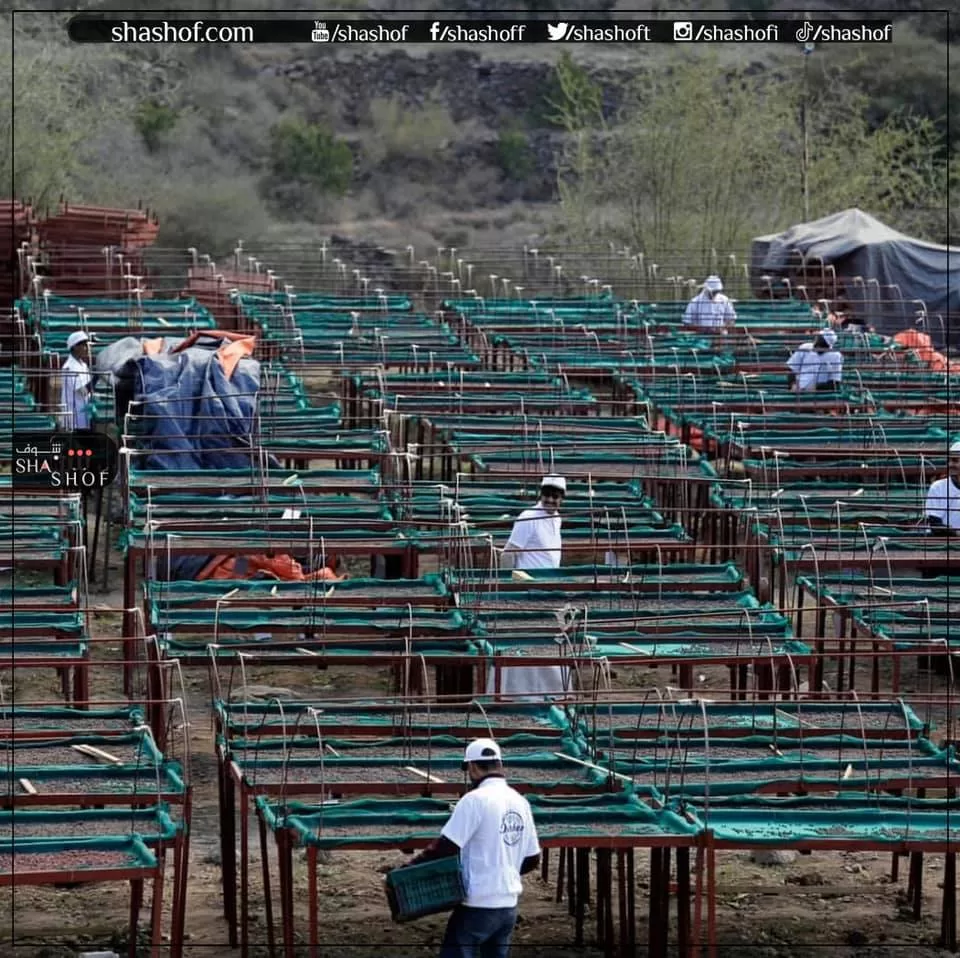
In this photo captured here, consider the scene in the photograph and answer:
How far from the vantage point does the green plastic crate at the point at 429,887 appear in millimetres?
9781

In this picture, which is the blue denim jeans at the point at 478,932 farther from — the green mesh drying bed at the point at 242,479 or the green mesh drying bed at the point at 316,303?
the green mesh drying bed at the point at 316,303

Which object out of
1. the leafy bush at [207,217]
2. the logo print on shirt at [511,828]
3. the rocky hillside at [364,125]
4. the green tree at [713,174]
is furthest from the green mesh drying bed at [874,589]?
the rocky hillside at [364,125]

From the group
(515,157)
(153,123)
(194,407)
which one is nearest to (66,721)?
(194,407)

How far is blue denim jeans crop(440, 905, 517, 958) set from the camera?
9.86 metres

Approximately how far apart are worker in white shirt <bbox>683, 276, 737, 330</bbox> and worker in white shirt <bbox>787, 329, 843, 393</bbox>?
4.01 meters

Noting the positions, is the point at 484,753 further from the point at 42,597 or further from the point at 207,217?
the point at 207,217

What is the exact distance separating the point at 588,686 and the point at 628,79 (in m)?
63.8

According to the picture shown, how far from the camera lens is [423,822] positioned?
10594mm

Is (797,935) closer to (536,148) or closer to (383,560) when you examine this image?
(383,560)

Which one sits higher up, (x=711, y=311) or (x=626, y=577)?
(x=711, y=311)

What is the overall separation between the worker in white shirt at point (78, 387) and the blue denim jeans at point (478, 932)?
39.2ft

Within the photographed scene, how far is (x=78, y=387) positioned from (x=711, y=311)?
410 inches

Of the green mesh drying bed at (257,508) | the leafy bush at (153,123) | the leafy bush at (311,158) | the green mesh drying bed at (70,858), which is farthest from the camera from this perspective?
the leafy bush at (311,158)

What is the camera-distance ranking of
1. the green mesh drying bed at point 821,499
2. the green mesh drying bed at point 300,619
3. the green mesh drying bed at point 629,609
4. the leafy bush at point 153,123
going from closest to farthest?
1. the green mesh drying bed at point 300,619
2. the green mesh drying bed at point 629,609
3. the green mesh drying bed at point 821,499
4. the leafy bush at point 153,123
